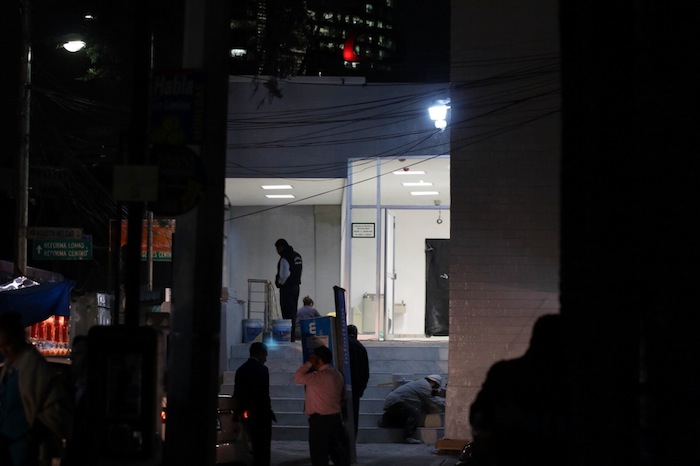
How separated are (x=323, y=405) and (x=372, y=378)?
604cm

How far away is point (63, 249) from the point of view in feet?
69.9

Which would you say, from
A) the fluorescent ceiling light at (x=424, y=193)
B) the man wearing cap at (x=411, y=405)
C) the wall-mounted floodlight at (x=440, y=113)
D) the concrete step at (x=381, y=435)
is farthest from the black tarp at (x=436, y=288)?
the concrete step at (x=381, y=435)

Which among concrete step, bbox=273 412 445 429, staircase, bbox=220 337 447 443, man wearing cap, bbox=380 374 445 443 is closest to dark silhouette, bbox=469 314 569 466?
man wearing cap, bbox=380 374 445 443

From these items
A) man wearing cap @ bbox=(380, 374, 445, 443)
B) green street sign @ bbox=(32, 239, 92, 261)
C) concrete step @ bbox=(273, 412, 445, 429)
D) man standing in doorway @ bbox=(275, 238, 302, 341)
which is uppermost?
green street sign @ bbox=(32, 239, 92, 261)

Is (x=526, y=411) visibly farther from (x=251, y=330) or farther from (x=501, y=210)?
(x=251, y=330)

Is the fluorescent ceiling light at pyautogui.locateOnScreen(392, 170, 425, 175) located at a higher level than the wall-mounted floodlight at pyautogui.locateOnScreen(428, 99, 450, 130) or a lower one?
lower

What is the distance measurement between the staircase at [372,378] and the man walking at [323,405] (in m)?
3.38

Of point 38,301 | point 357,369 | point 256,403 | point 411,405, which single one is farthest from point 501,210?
point 38,301

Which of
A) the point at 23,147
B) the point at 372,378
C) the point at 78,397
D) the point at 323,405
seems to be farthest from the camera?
the point at 23,147

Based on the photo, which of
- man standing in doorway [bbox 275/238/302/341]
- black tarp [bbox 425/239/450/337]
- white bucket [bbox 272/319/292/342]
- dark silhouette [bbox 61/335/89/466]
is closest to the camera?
dark silhouette [bbox 61/335/89/466]

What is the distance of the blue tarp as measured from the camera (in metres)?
19.6

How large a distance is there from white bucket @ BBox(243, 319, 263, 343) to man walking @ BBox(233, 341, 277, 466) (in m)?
8.37

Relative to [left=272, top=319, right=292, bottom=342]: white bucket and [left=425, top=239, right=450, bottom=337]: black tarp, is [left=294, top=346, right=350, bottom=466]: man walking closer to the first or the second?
[left=272, top=319, right=292, bottom=342]: white bucket

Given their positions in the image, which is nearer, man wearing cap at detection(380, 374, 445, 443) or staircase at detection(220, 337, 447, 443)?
man wearing cap at detection(380, 374, 445, 443)
